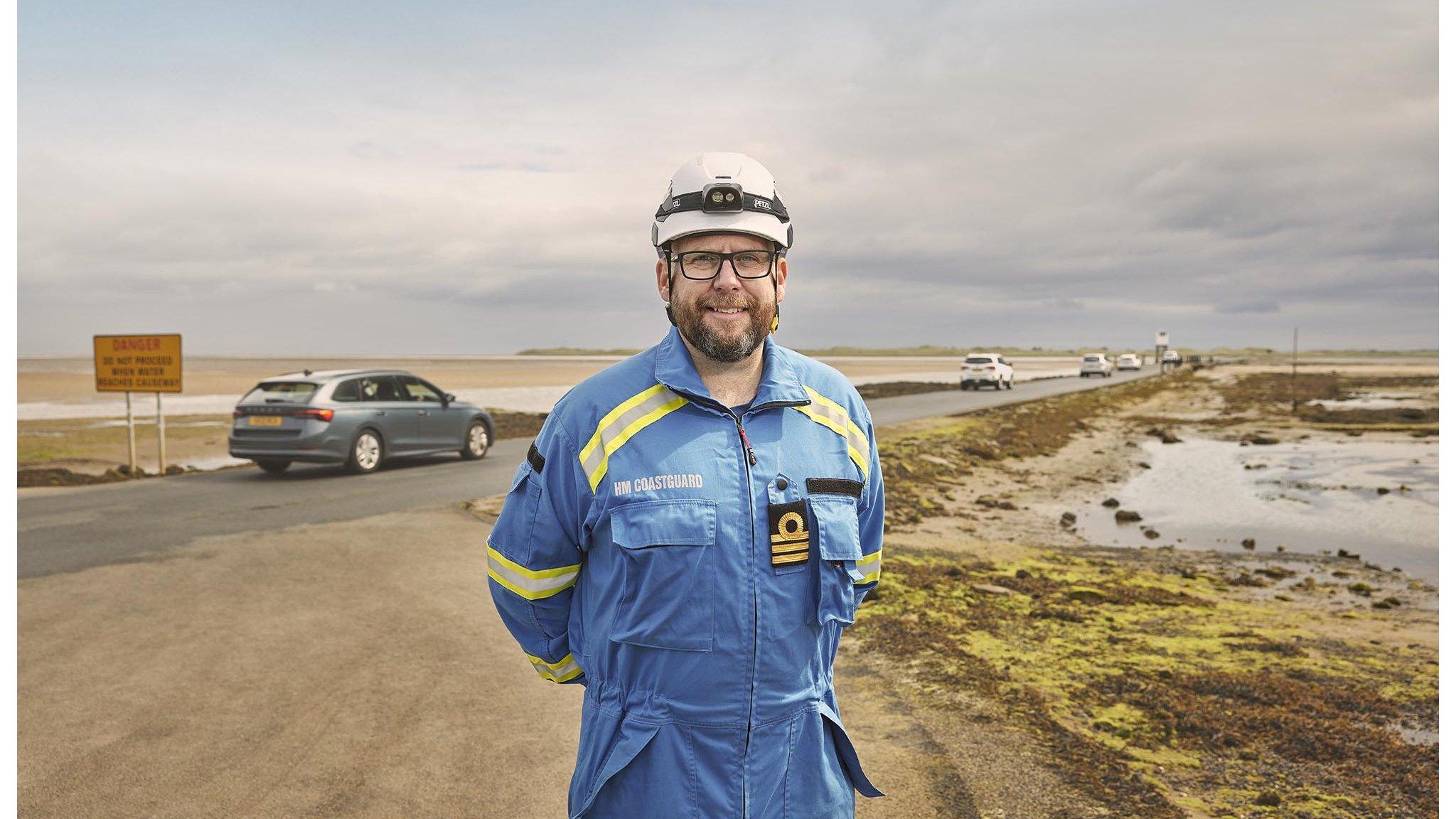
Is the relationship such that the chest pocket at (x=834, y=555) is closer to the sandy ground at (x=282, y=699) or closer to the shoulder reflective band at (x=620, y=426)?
the shoulder reflective band at (x=620, y=426)

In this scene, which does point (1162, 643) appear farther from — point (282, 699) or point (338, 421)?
point (338, 421)

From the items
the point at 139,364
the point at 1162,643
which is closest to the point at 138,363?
the point at 139,364

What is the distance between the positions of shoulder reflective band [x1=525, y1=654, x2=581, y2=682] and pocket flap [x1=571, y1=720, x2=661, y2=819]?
38cm

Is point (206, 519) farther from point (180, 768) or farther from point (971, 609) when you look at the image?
point (971, 609)

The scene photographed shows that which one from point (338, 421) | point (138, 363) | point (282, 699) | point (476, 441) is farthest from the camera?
point (476, 441)

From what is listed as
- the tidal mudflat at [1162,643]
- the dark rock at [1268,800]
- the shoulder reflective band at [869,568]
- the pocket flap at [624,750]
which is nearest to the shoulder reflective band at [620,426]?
the pocket flap at [624,750]

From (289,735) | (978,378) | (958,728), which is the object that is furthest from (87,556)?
(978,378)

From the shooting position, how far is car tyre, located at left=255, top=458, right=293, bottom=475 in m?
14.8

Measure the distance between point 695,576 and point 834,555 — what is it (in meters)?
0.33

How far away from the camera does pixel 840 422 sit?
254cm

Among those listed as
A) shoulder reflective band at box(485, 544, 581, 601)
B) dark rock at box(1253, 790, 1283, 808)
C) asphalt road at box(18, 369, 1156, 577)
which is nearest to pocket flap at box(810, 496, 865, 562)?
shoulder reflective band at box(485, 544, 581, 601)

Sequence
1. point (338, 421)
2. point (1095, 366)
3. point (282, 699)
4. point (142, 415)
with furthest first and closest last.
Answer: point (1095, 366) → point (142, 415) → point (338, 421) → point (282, 699)

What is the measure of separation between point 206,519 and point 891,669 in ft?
26.6

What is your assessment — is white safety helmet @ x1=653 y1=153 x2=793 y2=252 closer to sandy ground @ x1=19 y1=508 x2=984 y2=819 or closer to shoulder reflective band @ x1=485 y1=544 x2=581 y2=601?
shoulder reflective band @ x1=485 y1=544 x2=581 y2=601
